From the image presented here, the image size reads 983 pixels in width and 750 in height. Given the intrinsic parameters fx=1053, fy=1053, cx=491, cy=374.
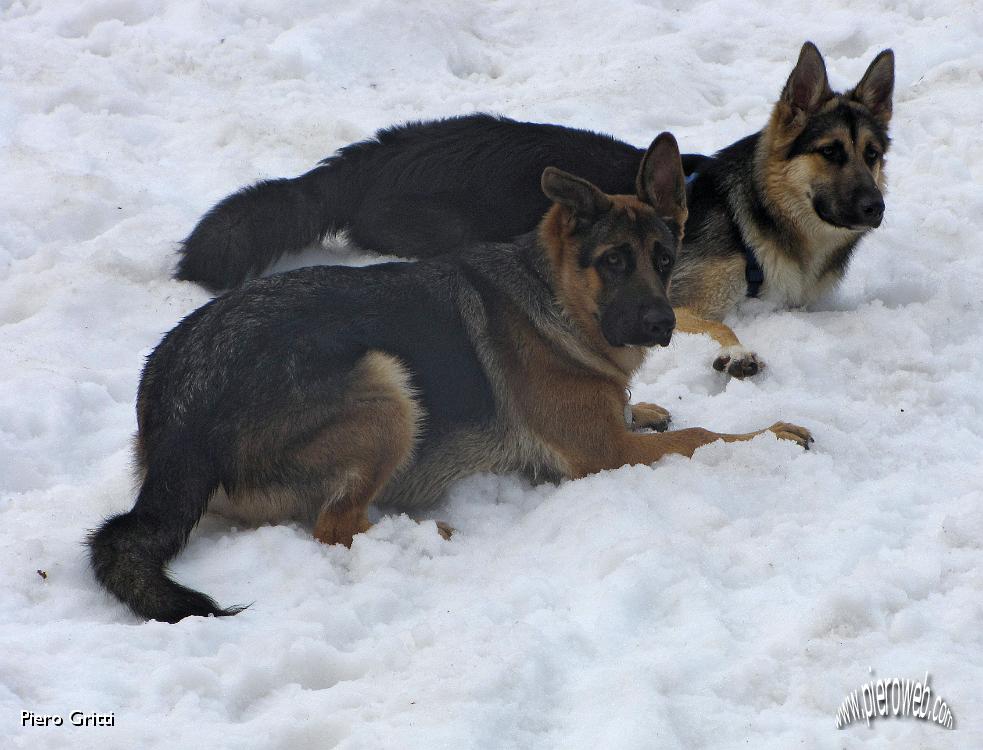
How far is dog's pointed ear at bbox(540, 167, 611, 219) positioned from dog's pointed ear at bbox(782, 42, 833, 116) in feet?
8.12

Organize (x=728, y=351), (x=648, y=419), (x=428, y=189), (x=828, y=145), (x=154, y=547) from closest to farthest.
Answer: (x=154, y=547)
(x=648, y=419)
(x=728, y=351)
(x=828, y=145)
(x=428, y=189)

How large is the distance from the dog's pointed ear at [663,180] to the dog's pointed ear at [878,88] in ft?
7.66

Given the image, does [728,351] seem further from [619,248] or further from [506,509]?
[506,509]

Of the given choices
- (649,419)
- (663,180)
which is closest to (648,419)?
(649,419)

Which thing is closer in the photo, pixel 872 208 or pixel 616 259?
pixel 616 259

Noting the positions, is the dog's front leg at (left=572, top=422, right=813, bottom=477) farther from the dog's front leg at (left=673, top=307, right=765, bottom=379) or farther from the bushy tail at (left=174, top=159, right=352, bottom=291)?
the bushy tail at (left=174, top=159, right=352, bottom=291)

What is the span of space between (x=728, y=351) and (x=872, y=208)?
146cm

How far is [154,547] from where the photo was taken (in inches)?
166

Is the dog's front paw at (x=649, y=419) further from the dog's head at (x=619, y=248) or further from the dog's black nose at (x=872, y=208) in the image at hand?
the dog's black nose at (x=872, y=208)

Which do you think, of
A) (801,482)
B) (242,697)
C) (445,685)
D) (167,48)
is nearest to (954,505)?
(801,482)

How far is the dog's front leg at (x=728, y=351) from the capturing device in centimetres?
614

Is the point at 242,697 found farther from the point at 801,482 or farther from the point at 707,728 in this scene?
the point at 801,482

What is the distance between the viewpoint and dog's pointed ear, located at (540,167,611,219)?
16.9 ft
